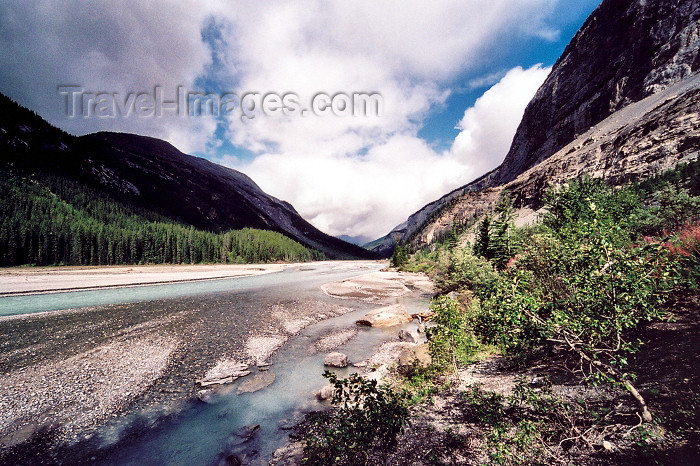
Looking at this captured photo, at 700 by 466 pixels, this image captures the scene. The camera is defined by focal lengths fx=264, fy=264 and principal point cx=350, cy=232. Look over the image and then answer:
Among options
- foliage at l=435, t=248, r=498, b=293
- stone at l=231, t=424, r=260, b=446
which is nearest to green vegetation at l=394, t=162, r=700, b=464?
stone at l=231, t=424, r=260, b=446

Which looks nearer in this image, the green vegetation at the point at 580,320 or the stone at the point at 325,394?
the green vegetation at the point at 580,320

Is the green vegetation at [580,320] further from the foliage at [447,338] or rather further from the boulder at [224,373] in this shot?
the boulder at [224,373]

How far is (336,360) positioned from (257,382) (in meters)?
4.35

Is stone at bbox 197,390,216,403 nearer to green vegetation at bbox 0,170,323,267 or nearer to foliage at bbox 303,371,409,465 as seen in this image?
foliage at bbox 303,371,409,465

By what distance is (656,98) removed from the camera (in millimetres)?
89750

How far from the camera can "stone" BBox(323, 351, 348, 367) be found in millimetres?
15164

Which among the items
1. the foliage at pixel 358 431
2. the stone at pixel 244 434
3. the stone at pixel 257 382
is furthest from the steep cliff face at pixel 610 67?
the stone at pixel 244 434

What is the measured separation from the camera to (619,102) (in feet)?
359

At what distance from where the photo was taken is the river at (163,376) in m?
9.38

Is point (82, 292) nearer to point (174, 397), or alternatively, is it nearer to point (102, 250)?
point (174, 397)

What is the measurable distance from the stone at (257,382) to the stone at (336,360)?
10.0ft

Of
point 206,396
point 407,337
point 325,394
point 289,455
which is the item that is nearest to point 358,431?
point 289,455

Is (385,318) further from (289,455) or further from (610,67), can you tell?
(610,67)

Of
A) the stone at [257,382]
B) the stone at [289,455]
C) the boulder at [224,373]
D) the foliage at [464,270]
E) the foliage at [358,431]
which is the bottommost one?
the stone at [257,382]
